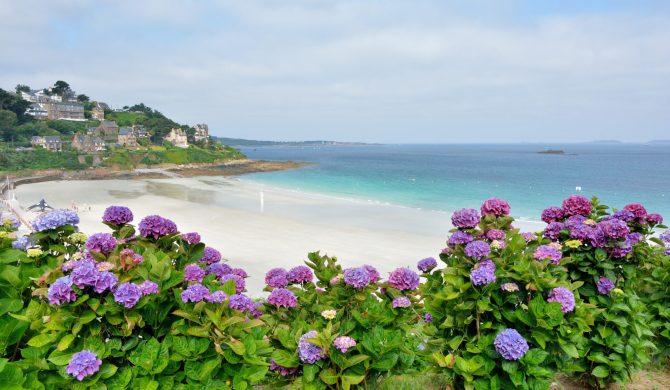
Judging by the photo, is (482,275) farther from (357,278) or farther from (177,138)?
(177,138)

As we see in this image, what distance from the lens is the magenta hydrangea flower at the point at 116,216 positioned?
335cm

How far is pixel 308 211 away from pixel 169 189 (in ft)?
76.8

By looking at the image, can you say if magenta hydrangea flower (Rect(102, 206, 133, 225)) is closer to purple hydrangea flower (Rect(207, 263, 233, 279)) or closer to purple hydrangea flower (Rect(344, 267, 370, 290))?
purple hydrangea flower (Rect(207, 263, 233, 279))

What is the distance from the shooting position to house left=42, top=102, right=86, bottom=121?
10350 centimetres

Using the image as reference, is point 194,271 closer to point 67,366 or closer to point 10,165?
point 67,366

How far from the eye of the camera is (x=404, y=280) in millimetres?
3600

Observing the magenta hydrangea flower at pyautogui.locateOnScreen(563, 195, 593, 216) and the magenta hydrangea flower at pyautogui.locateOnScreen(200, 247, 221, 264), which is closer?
the magenta hydrangea flower at pyautogui.locateOnScreen(200, 247, 221, 264)

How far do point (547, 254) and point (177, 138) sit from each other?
375 ft

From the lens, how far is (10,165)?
6262 centimetres

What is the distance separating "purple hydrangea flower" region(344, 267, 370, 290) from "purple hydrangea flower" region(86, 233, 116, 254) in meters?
1.81

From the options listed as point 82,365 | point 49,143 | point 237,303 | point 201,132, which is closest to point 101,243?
point 82,365

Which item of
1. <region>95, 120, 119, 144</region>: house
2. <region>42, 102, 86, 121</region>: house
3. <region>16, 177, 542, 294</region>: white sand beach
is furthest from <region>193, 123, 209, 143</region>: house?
<region>16, 177, 542, 294</region>: white sand beach

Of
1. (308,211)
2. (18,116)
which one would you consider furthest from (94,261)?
(18,116)

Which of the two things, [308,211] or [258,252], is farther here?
[308,211]
